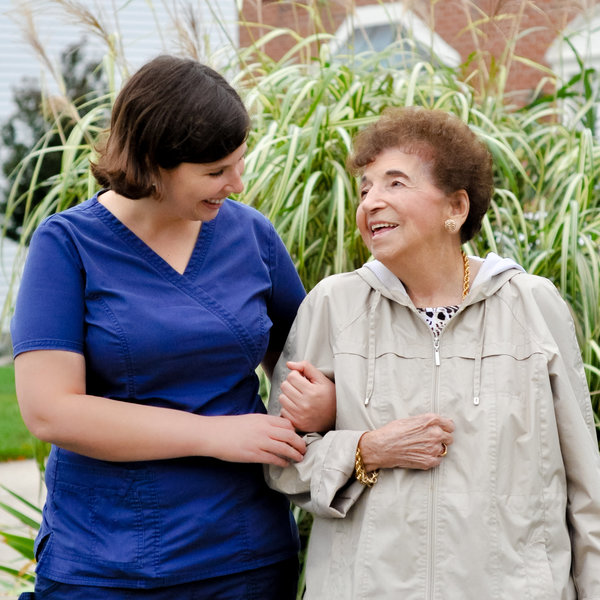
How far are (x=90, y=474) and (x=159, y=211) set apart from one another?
58 centimetres

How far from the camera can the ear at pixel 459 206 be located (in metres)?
2.15

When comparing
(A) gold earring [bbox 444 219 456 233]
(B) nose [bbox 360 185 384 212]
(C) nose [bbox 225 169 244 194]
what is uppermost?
(C) nose [bbox 225 169 244 194]

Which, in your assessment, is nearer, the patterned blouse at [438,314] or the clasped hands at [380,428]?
the clasped hands at [380,428]

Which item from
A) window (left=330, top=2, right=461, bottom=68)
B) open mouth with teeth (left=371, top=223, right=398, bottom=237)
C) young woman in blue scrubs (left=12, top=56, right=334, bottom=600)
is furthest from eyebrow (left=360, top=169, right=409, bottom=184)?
window (left=330, top=2, right=461, bottom=68)

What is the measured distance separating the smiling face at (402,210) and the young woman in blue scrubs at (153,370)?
1.00ft

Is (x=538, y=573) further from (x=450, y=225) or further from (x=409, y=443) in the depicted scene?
(x=450, y=225)

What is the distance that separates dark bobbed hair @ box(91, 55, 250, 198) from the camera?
191cm

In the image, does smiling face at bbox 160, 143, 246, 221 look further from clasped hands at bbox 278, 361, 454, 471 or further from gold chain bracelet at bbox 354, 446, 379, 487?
gold chain bracelet at bbox 354, 446, 379, 487

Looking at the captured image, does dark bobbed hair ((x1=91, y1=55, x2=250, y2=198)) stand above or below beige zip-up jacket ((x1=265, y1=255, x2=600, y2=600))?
above

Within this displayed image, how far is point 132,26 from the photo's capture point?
1184cm

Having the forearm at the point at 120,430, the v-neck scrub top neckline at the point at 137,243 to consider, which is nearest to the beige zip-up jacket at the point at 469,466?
the forearm at the point at 120,430

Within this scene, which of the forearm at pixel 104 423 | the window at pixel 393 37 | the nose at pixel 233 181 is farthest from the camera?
the window at pixel 393 37

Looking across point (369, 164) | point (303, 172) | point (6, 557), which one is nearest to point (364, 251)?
point (303, 172)

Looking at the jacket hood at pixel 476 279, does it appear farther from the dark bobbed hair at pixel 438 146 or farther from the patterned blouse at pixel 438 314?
the dark bobbed hair at pixel 438 146
